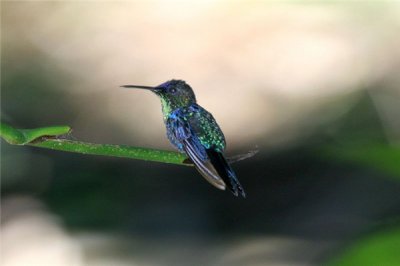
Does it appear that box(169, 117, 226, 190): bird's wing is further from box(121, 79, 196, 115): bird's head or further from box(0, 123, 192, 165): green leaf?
box(0, 123, 192, 165): green leaf

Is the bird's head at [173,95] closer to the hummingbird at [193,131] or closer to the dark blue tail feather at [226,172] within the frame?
the hummingbird at [193,131]

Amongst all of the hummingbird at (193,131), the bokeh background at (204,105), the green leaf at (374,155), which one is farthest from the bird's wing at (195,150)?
the bokeh background at (204,105)

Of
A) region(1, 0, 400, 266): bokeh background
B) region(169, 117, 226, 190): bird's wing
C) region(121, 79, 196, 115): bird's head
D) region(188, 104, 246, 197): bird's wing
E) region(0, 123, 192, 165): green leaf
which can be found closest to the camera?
region(0, 123, 192, 165): green leaf

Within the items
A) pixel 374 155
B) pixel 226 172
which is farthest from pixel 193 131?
pixel 374 155

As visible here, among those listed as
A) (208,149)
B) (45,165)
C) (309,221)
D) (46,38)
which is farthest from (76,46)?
(208,149)

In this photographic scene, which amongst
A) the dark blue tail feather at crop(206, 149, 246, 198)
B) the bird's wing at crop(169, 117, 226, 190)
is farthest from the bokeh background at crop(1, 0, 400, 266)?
the dark blue tail feather at crop(206, 149, 246, 198)

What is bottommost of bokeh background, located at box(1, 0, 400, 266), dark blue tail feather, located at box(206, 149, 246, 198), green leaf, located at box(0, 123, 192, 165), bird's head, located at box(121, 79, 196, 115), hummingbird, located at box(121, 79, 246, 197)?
green leaf, located at box(0, 123, 192, 165)

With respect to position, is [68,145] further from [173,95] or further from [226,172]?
[173,95]
